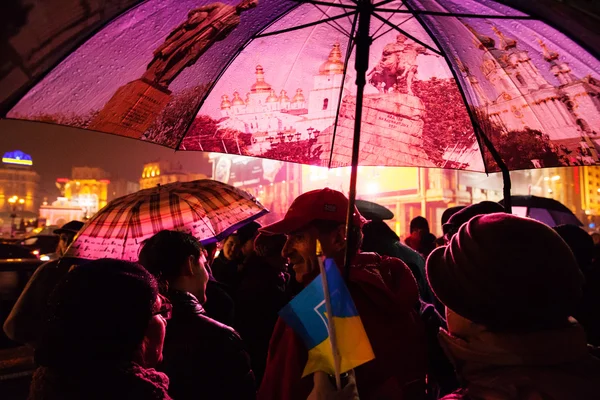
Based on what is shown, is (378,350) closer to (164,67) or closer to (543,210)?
(164,67)

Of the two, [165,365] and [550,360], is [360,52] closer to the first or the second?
[550,360]

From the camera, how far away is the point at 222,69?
368 centimetres

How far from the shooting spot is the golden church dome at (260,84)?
376 centimetres

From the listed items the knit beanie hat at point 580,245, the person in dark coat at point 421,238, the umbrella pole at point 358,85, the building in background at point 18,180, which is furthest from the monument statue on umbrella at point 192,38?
the building in background at point 18,180

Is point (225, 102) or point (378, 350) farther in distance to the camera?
point (225, 102)

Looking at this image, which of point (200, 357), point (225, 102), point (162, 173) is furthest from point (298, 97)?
point (162, 173)

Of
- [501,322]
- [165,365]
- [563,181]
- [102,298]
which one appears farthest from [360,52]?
A: [563,181]

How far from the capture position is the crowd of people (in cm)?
152

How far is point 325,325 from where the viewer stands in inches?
73.8

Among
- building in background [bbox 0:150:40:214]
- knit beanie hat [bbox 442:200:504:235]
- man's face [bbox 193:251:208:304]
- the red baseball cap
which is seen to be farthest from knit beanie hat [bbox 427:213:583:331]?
building in background [bbox 0:150:40:214]

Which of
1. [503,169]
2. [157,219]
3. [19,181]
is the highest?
[19,181]

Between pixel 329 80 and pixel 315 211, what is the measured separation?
1.59 metres

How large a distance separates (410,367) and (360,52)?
1.75m

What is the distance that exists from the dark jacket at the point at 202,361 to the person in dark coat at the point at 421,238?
19.1 feet
